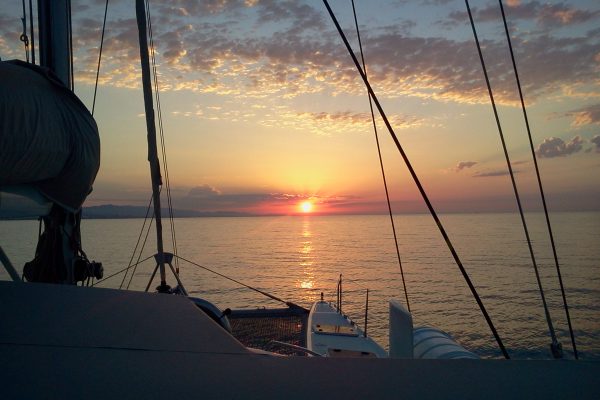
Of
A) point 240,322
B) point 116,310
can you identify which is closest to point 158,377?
point 116,310

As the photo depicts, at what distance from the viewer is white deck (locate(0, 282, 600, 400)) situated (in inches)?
79.4

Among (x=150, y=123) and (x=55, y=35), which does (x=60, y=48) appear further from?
(x=150, y=123)

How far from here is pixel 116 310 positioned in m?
2.89

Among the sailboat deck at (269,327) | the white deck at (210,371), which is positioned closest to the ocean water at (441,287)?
the sailboat deck at (269,327)

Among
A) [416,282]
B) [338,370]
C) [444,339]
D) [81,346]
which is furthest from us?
[416,282]

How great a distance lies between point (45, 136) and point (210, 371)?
11.9ft

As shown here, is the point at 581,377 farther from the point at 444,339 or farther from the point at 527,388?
the point at 444,339

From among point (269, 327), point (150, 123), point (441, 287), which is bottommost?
point (441, 287)

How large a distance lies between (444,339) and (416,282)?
1614 inches

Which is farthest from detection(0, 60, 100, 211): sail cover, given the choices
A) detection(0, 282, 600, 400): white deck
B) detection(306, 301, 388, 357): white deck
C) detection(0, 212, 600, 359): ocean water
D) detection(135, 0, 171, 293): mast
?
detection(0, 212, 600, 359): ocean water

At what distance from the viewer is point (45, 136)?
176 inches

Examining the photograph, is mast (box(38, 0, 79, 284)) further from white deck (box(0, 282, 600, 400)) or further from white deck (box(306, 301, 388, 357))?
white deck (box(306, 301, 388, 357))

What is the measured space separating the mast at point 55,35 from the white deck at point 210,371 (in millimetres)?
5881

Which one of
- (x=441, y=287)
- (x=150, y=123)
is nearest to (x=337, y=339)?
(x=150, y=123)
